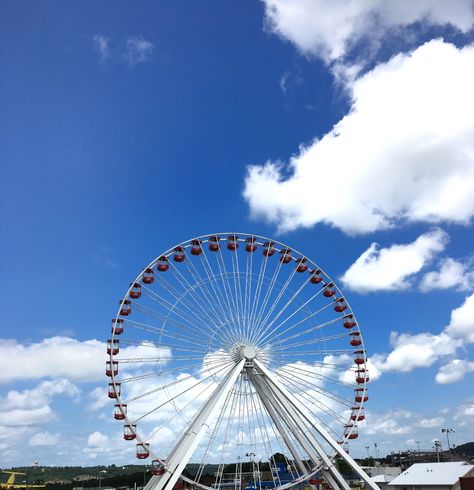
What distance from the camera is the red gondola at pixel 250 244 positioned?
53.8 m

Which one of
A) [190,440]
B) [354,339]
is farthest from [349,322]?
[190,440]

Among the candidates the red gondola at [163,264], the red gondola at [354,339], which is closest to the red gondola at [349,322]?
the red gondola at [354,339]

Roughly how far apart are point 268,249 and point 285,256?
1859 millimetres

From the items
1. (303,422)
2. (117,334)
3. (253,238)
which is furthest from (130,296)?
(303,422)

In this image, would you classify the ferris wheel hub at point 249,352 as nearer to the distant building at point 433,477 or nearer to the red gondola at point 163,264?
the red gondola at point 163,264

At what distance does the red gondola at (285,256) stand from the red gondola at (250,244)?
112 inches

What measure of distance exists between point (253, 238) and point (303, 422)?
18194 mm

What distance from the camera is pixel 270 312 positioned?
157 feet

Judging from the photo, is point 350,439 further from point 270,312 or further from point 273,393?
point 270,312

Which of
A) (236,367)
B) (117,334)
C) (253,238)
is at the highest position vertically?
(253,238)

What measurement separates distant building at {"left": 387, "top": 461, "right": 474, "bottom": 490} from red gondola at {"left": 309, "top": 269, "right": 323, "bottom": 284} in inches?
1346

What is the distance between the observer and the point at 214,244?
5138 cm

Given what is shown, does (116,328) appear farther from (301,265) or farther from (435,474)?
(435,474)

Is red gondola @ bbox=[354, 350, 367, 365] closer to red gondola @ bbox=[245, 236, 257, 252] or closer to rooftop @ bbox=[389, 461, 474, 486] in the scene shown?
red gondola @ bbox=[245, 236, 257, 252]
